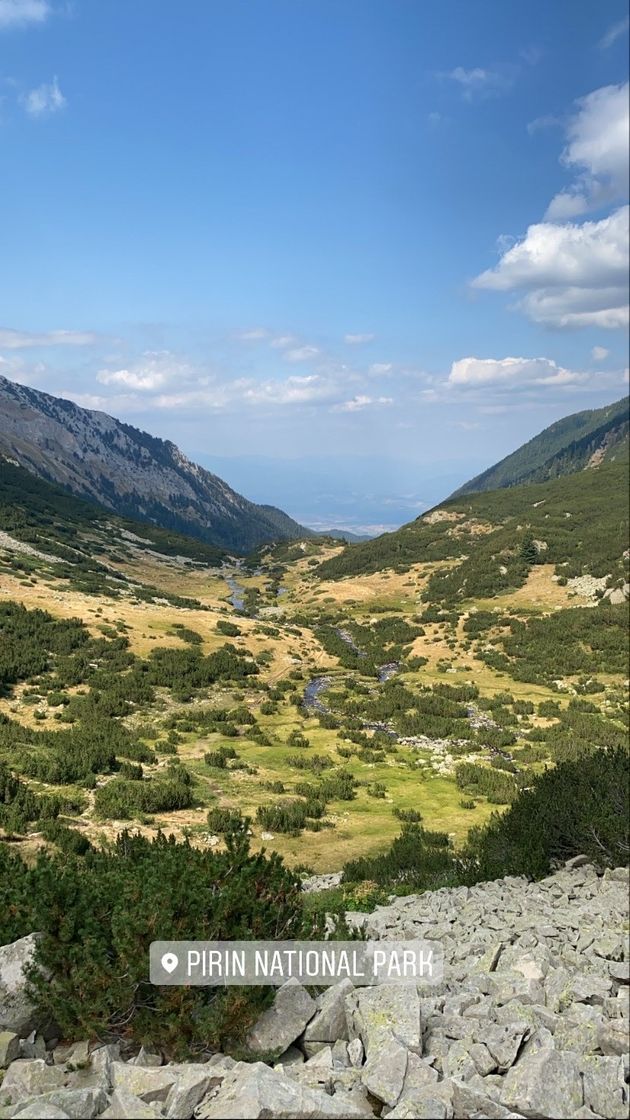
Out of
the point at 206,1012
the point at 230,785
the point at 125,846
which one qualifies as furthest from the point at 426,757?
the point at 206,1012

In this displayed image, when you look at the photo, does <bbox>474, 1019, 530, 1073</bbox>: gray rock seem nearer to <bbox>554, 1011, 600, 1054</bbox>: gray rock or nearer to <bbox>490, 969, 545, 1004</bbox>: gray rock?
<bbox>554, 1011, 600, 1054</bbox>: gray rock

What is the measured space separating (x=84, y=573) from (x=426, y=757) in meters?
54.6

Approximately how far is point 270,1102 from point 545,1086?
2170mm

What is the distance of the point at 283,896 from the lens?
7.52 metres

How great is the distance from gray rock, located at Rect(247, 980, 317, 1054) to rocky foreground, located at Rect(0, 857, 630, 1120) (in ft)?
0.04

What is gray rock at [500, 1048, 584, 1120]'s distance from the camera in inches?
177

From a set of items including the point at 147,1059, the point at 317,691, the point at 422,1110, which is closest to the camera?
the point at 422,1110

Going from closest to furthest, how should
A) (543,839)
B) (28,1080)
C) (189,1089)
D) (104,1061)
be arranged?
(189,1089) → (28,1080) → (104,1061) → (543,839)

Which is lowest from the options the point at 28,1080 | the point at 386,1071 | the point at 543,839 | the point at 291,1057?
the point at 543,839

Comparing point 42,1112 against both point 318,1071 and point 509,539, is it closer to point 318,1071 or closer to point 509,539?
point 318,1071

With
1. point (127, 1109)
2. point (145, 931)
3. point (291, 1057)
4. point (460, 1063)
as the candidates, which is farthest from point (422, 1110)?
point (145, 931)

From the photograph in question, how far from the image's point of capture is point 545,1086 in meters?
4.64

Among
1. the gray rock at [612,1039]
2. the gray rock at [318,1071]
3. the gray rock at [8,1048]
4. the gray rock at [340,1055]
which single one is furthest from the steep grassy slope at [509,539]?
the gray rock at [8,1048]

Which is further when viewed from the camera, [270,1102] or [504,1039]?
[504,1039]
